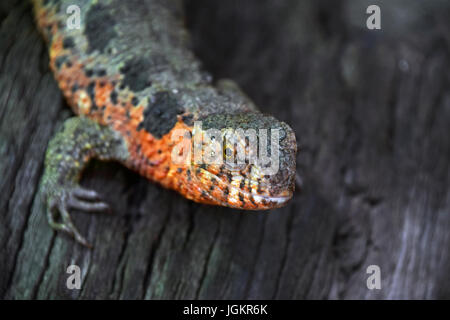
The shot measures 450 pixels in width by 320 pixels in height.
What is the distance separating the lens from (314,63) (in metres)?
7.24

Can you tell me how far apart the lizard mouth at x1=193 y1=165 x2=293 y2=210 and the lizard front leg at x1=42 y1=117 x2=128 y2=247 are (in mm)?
1141

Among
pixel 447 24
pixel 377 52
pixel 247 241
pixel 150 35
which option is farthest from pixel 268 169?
pixel 447 24

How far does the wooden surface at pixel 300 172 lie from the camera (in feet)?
16.8

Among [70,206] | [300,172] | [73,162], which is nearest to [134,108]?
[73,162]

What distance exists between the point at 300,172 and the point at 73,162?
9.27ft

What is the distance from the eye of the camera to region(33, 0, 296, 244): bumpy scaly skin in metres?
4.48

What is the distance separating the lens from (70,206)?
16.7ft

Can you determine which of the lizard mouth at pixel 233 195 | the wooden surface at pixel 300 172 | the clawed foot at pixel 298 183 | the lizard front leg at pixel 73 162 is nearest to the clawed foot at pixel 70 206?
the lizard front leg at pixel 73 162

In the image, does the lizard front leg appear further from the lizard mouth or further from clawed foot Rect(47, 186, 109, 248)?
the lizard mouth

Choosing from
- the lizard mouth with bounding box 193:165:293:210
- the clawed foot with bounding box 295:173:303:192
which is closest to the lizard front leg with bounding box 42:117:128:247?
the lizard mouth with bounding box 193:165:293:210

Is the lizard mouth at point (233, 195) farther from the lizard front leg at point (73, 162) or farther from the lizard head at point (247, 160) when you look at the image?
the lizard front leg at point (73, 162)

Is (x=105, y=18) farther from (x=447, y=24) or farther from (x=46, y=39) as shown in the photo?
(x=447, y=24)

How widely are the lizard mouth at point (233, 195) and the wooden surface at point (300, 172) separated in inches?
37.8

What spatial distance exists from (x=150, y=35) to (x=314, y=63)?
266 cm
